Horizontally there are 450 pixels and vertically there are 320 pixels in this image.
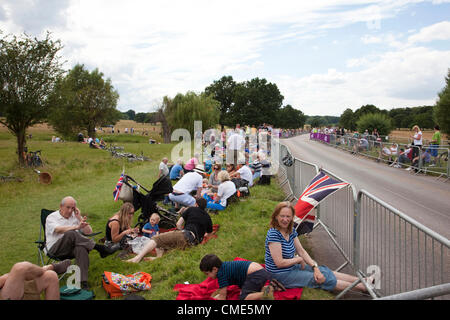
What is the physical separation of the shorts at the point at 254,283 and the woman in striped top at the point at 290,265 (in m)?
0.32

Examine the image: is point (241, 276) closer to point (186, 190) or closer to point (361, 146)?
point (186, 190)

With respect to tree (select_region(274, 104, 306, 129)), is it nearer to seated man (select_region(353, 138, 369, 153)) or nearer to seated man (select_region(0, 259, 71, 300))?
seated man (select_region(353, 138, 369, 153))

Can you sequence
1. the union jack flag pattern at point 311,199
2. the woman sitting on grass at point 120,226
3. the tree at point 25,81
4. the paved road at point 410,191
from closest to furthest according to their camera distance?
the union jack flag pattern at point 311,199, the woman sitting on grass at point 120,226, the paved road at point 410,191, the tree at point 25,81

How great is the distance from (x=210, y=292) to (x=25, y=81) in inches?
819

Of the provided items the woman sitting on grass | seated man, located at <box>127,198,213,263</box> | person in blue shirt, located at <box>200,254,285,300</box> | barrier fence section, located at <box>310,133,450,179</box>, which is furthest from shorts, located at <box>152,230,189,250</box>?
barrier fence section, located at <box>310,133,450,179</box>

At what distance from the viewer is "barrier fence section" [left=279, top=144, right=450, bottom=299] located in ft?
10.9

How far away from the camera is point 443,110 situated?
32812 millimetres

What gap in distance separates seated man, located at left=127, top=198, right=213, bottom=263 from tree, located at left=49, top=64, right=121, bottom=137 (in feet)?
165

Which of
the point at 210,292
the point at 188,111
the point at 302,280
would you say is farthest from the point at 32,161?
the point at 188,111

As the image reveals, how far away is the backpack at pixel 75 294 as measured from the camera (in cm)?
504

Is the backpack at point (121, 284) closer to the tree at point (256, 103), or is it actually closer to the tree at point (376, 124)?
the tree at point (376, 124)

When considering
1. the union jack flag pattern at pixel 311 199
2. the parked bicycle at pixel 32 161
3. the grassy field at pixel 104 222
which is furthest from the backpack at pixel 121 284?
the parked bicycle at pixel 32 161

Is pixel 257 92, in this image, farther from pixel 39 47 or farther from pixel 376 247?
pixel 376 247
